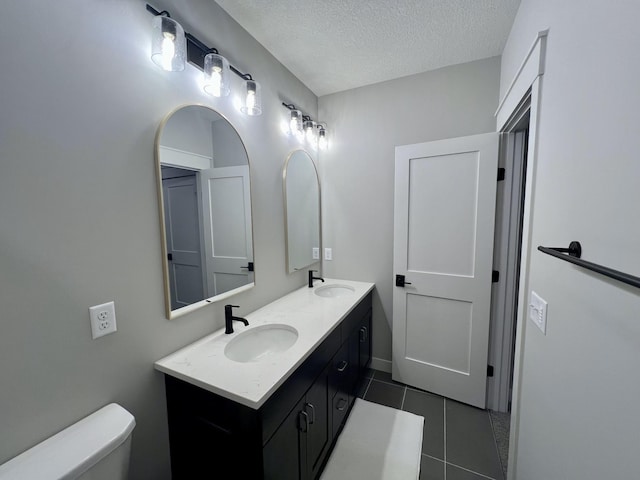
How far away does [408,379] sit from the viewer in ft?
7.06

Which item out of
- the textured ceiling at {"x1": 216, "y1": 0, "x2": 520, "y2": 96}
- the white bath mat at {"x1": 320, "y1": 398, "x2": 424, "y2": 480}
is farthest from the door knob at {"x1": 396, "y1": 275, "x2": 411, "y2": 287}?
the textured ceiling at {"x1": 216, "y1": 0, "x2": 520, "y2": 96}

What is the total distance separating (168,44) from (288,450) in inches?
71.3

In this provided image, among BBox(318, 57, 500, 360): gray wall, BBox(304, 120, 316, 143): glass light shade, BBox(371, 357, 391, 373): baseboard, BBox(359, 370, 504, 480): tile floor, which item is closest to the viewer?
BBox(359, 370, 504, 480): tile floor

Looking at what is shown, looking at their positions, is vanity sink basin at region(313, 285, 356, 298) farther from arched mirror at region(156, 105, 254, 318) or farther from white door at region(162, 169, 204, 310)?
white door at region(162, 169, 204, 310)

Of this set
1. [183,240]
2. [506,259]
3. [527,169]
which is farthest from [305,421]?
[506,259]

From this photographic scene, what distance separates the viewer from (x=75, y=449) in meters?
0.76

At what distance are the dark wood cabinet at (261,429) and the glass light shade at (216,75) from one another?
1.43 metres

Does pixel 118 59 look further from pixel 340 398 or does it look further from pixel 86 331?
pixel 340 398

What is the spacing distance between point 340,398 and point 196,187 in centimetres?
158

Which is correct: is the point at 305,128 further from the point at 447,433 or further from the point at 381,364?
the point at 447,433

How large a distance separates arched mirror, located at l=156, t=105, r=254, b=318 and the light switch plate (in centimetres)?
150

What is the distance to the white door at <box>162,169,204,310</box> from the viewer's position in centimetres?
115

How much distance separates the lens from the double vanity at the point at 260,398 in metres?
0.93

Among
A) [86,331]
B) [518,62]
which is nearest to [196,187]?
[86,331]
